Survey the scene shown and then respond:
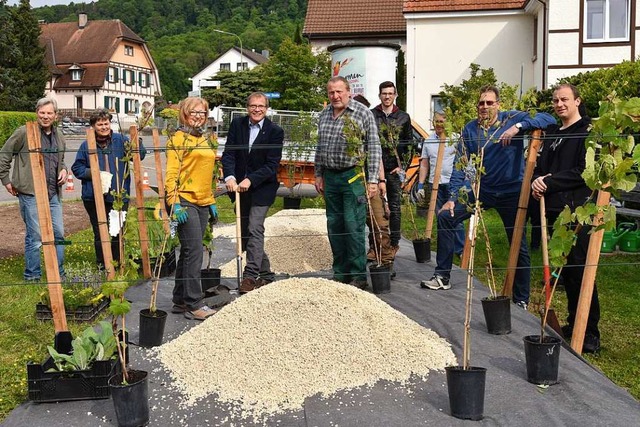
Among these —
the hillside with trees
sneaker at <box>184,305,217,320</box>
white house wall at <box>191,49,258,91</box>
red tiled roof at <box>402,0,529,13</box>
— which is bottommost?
sneaker at <box>184,305,217,320</box>

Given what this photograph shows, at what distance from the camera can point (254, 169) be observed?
20.4ft

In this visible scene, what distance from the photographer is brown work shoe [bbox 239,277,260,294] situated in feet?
20.1

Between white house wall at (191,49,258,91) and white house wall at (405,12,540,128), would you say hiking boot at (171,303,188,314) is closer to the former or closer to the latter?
white house wall at (405,12,540,128)

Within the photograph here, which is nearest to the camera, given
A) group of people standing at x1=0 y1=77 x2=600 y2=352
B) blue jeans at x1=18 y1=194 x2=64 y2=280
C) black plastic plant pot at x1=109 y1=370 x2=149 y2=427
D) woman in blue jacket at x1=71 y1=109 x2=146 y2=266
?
black plastic plant pot at x1=109 y1=370 x2=149 y2=427

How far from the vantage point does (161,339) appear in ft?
15.9

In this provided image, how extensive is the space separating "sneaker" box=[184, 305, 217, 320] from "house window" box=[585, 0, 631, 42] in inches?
632

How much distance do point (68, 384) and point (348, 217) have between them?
9.47 ft

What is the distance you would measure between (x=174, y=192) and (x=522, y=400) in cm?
270

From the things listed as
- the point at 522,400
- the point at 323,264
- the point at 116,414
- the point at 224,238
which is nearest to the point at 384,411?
the point at 522,400

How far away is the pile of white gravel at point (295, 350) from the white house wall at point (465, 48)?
18.1 meters

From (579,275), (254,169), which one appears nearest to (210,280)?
(254,169)

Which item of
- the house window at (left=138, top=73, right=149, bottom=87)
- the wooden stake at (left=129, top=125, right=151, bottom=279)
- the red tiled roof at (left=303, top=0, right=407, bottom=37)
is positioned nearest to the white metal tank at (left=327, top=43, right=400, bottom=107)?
the wooden stake at (left=129, top=125, right=151, bottom=279)

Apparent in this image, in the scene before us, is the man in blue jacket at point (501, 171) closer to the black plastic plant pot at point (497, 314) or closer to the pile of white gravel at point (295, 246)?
the black plastic plant pot at point (497, 314)

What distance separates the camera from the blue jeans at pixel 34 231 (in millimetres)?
Answer: 6590
